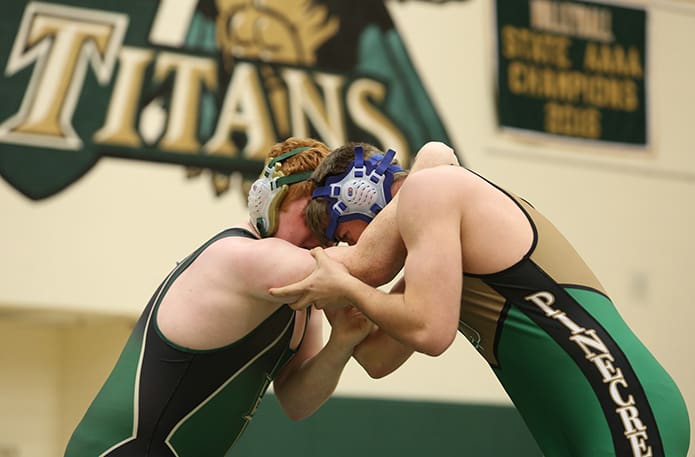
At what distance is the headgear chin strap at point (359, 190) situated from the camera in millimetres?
3652

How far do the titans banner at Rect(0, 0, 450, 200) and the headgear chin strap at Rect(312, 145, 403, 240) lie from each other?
4581 mm

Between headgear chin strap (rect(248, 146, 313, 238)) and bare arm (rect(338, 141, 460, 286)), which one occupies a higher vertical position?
headgear chin strap (rect(248, 146, 313, 238))

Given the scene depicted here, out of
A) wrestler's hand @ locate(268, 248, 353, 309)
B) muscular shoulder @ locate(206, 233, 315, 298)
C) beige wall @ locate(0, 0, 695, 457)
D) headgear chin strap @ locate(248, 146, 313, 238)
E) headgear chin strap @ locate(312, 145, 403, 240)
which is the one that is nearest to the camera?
wrestler's hand @ locate(268, 248, 353, 309)

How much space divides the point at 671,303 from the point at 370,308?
684cm

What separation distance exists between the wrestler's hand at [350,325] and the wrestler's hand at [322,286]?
391 millimetres

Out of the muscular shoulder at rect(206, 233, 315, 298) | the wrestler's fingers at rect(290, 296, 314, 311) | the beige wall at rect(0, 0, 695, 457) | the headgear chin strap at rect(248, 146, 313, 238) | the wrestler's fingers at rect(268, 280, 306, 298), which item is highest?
the headgear chin strap at rect(248, 146, 313, 238)

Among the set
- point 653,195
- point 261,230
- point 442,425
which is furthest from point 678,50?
point 261,230

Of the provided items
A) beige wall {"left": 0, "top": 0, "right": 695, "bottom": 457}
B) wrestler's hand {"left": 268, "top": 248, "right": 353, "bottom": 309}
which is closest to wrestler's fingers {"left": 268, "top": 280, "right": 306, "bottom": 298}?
wrestler's hand {"left": 268, "top": 248, "right": 353, "bottom": 309}

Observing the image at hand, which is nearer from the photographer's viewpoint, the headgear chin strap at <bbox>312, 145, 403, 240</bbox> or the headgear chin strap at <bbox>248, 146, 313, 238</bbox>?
the headgear chin strap at <bbox>312, 145, 403, 240</bbox>

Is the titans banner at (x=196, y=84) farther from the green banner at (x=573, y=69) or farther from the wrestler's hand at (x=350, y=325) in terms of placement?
the wrestler's hand at (x=350, y=325)

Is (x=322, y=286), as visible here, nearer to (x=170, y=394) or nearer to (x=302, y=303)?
(x=302, y=303)

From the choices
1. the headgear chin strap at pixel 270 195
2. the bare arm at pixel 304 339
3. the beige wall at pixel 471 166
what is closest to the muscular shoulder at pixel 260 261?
the bare arm at pixel 304 339

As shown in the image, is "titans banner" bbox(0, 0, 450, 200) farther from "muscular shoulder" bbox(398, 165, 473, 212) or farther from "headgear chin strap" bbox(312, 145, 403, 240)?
"muscular shoulder" bbox(398, 165, 473, 212)

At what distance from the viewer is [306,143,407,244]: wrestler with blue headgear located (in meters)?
3.66
